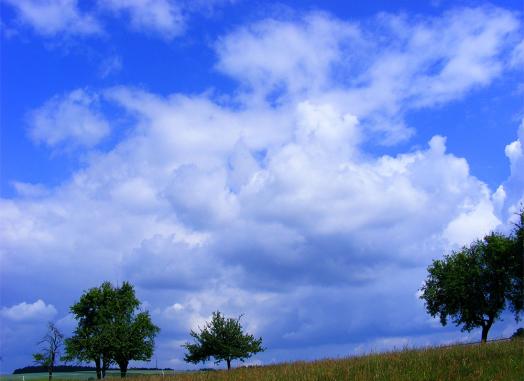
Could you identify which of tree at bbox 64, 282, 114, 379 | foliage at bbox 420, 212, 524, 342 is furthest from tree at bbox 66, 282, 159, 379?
foliage at bbox 420, 212, 524, 342

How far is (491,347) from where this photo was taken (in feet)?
87.6

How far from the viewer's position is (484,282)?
60.9 meters

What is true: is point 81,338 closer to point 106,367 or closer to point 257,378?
point 106,367

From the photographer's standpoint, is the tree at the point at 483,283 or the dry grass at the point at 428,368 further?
the tree at the point at 483,283

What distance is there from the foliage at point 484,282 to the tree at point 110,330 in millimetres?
36282

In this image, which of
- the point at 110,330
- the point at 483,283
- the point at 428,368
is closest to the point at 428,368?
the point at 428,368

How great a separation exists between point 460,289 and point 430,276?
5.62m

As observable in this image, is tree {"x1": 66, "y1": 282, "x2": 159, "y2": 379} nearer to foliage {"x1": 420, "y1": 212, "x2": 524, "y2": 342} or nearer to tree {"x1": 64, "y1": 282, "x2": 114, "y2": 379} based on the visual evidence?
tree {"x1": 64, "y1": 282, "x2": 114, "y2": 379}

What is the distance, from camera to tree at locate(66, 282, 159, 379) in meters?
68.6

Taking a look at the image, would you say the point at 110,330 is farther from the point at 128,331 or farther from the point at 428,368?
the point at 428,368

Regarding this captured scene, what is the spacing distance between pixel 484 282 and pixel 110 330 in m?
43.6

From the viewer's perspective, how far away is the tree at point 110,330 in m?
68.6

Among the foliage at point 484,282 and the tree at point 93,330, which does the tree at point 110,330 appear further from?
the foliage at point 484,282

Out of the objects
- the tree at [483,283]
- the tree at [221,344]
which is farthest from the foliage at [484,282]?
the tree at [221,344]
